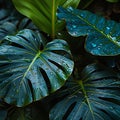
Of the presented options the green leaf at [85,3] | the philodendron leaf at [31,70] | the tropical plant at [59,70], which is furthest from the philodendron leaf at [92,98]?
the green leaf at [85,3]

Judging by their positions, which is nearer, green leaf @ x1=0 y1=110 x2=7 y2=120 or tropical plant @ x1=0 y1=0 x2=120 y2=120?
tropical plant @ x1=0 y1=0 x2=120 y2=120

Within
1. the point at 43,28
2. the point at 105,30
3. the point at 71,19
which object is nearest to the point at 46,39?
the point at 43,28

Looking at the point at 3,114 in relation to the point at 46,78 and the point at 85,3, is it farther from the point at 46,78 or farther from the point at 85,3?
the point at 85,3

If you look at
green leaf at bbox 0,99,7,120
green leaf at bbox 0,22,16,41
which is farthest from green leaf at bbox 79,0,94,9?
green leaf at bbox 0,99,7,120

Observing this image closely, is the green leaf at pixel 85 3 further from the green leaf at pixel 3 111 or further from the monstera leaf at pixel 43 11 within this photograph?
the green leaf at pixel 3 111

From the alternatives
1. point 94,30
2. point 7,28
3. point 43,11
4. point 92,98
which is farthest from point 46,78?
point 7,28

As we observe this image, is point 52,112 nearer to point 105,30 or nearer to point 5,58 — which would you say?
point 5,58

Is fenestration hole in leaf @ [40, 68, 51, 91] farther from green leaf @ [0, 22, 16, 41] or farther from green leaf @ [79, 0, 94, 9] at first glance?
green leaf @ [79, 0, 94, 9]

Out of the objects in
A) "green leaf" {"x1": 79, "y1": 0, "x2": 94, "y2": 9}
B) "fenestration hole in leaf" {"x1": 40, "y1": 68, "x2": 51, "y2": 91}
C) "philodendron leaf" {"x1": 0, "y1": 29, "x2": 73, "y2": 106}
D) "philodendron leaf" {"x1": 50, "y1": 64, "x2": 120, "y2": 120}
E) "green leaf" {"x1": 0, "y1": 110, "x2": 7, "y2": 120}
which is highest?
"philodendron leaf" {"x1": 0, "y1": 29, "x2": 73, "y2": 106}

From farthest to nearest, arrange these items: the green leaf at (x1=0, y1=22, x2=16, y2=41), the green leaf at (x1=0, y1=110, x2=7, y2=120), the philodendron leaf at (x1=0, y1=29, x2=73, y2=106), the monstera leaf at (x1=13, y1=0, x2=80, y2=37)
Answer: the green leaf at (x1=0, y1=22, x2=16, y2=41)
the monstera leaf at (x1=13, y1=0, x2=80, y2=37)
the green leaf at (x1=0, y1=110, x2=7, y2=120)
the philodendron leaf at (x1=0, y1=29, x2=73, y2=106)

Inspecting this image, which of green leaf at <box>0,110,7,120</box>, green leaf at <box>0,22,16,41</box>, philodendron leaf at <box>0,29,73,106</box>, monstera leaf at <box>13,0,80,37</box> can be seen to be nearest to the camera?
philodendron leaf at <box>0,29,73,106</box>
